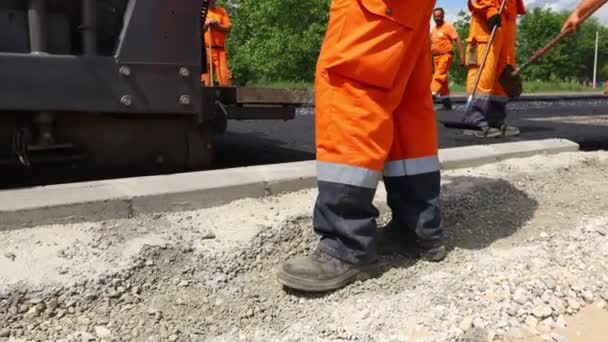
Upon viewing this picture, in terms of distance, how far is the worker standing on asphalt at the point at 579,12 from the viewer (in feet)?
12.4

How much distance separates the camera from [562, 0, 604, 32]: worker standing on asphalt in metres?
3.78

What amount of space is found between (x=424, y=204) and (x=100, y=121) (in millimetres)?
1676

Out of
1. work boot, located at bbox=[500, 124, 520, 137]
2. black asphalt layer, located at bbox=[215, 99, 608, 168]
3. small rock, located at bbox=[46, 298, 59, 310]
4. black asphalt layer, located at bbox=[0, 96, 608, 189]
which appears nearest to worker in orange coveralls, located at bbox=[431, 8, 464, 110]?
black asphalt layer, located at bbox=[0, 96, 608, 189]

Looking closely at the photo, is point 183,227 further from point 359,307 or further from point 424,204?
point 424,204

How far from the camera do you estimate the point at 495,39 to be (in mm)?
6078

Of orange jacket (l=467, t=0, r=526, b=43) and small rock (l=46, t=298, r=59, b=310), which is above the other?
orange jacket (l=467, t=0, r=526, b=43)

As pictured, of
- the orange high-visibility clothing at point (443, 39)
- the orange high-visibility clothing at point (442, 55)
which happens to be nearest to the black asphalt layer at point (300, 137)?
the orange high-visibility clothing at point (442, 55)

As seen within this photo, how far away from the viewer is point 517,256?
246 centimetres

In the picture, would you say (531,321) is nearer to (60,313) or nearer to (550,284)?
(550,284)

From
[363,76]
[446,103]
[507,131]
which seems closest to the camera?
[363,76]

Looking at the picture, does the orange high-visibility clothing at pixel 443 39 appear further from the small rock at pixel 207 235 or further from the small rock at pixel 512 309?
the small rock at pixel 512 309

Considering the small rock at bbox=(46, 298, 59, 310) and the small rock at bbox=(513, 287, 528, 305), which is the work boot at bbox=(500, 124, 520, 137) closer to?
the small rock at bbox=(513, 287, 528, 305)

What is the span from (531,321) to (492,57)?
14.9 ft

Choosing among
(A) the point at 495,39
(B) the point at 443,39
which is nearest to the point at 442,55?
(B) the point at 443,39
